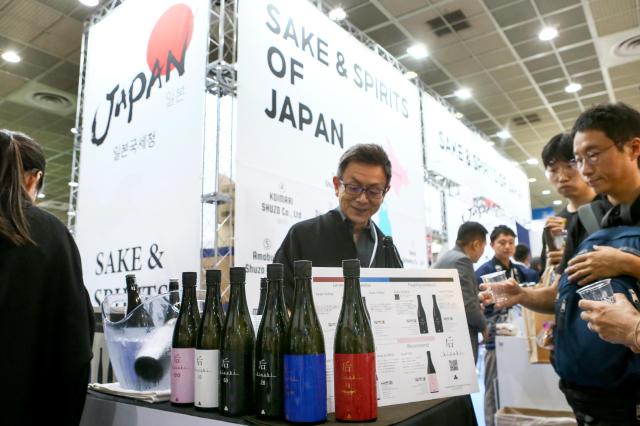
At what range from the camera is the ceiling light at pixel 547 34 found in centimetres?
583

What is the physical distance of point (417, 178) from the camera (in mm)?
4352

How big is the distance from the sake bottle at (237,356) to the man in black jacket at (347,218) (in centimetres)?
61

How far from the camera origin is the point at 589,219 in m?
1.43

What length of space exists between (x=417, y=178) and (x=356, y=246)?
2771mm

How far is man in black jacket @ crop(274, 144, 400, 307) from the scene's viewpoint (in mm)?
1614

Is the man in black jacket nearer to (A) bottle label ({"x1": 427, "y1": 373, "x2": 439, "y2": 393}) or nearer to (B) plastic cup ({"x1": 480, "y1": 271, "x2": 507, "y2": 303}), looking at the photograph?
(B) plastic cup ({"x1": 480, "y1": 271, "x2": 507, "y2": 303})

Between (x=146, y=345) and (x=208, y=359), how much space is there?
32 centimetres

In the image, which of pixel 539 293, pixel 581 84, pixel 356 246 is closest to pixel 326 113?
pixel 356 246

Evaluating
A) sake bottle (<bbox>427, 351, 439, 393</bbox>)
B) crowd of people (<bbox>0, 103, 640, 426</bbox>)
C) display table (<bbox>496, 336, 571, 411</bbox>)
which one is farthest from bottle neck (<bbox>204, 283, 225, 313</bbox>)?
display table (<bbox>496, 336, 571, 411</bbox>)

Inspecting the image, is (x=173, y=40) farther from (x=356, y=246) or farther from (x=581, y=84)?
(x=581, y=84)

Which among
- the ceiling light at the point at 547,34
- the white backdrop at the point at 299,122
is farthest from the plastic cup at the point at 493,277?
the ceiling light at the point at 547,34

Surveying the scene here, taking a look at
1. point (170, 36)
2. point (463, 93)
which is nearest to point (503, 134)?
point (463, 93)

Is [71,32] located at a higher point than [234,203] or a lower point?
higher

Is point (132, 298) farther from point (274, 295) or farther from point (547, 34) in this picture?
point (547, 34)
